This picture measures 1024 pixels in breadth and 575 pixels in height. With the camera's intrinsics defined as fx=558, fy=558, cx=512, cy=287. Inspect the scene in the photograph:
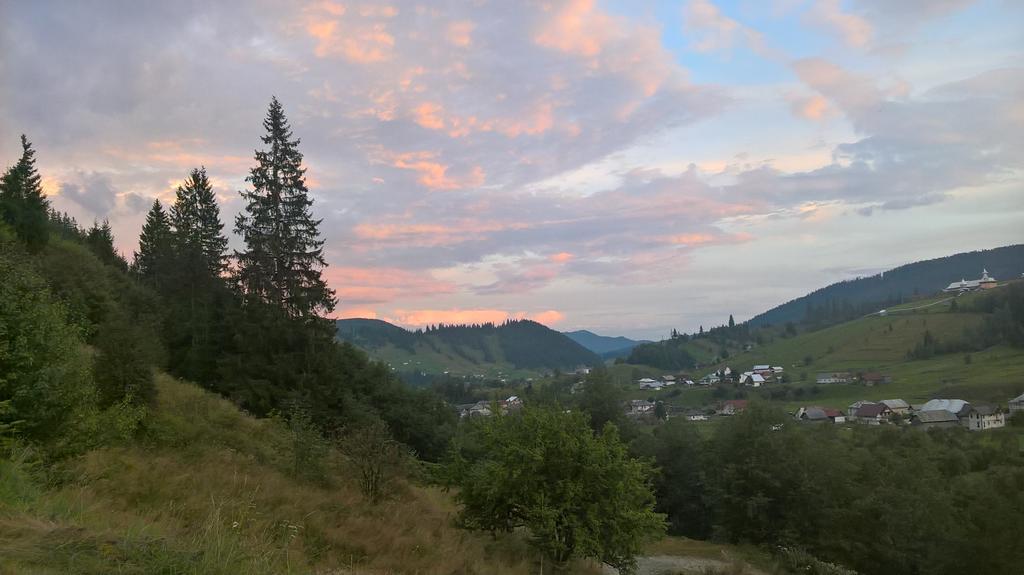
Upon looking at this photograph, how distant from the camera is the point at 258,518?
380 inches

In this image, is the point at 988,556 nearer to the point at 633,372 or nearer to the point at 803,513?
the point at 803,513

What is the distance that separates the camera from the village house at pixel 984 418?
246 ft

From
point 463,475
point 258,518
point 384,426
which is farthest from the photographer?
point 463,475

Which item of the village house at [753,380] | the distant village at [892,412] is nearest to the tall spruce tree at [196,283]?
the distant village at [892,412]

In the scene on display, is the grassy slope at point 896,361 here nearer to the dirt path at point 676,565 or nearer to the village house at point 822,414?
the village house at point 822,414

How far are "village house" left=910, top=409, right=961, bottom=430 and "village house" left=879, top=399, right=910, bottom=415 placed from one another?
9.28 feet

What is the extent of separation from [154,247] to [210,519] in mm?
55837

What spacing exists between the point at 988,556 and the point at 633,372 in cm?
15842

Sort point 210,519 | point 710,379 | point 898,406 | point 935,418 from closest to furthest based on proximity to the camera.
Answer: point 210,519 → point 935,418 → point 898,406 → point 710,379

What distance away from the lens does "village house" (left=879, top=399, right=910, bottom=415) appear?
83656 millimetres

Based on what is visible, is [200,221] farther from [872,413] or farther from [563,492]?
[872,413]

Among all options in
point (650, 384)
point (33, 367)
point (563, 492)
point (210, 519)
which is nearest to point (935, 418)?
point (563, 492)

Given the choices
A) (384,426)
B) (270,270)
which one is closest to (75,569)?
(384,426)

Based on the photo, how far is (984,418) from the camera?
76.0 meters
